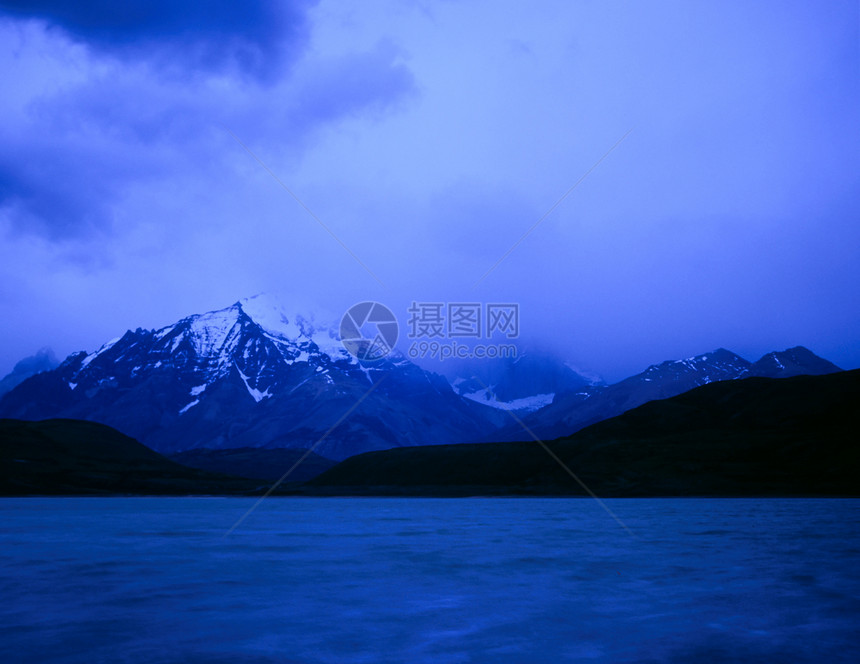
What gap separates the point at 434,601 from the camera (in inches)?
1098

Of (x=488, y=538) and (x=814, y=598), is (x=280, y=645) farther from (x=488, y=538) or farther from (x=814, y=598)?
(x=488, y=538)

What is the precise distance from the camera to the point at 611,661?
18.8 m

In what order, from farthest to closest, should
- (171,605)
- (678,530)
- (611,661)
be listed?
(678,530) < (171,605) < (611,661)

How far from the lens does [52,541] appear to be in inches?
2153

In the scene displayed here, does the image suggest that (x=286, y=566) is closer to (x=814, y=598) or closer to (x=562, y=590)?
(x=562, y=590)

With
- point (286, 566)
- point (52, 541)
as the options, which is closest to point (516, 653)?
point (286, 566)

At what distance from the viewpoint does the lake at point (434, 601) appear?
20.1m

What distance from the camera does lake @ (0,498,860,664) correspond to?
66.1 feet

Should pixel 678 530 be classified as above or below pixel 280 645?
above

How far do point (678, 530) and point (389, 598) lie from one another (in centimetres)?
4129

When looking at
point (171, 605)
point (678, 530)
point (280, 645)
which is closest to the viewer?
point (280, 645)

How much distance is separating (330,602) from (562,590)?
27.9 feet

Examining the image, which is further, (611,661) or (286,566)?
(286,566)

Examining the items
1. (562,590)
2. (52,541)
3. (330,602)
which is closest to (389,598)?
(330,602)
